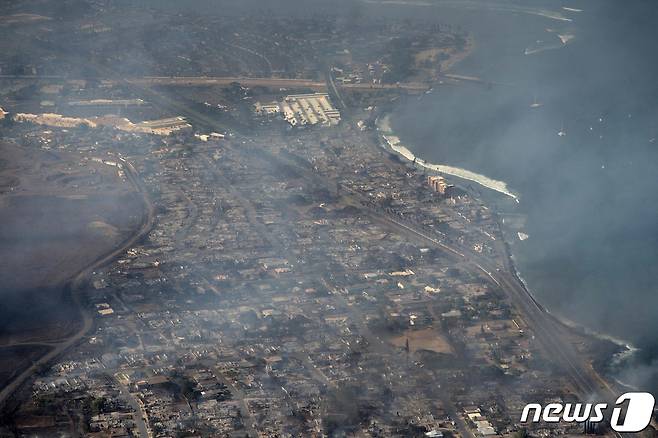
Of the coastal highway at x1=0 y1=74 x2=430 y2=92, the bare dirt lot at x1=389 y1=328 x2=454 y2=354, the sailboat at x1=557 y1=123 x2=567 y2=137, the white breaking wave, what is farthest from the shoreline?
the bare dirt lot at x1=389 y1=328 x2=454 y2=354

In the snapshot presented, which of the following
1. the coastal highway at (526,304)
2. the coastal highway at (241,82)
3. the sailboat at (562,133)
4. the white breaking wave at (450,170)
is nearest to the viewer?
the coastal highway at (526,304)

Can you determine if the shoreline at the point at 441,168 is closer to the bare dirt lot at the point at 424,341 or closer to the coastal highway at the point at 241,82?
the coastal highway at the point at 241,82

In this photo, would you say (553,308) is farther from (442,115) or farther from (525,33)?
(525,33)

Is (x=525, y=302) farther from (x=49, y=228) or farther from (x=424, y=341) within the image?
(x=49, y=228)

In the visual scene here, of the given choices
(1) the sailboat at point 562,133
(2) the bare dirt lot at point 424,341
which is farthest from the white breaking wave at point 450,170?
(2) the bare dirt lot at point 424,341

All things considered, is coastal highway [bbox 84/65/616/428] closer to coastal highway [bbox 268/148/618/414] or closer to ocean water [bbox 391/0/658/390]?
coastal highway [bbox 268/148/618/414]

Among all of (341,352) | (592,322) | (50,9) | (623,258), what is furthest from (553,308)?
(50,9)

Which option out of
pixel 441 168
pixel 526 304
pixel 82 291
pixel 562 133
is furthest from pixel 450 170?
pixel 82 291
